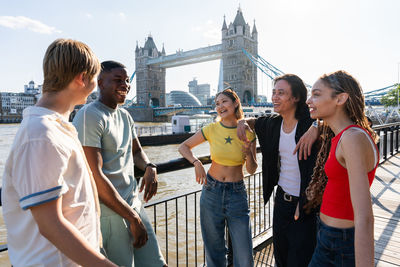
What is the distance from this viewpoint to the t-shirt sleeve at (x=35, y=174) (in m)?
0.73

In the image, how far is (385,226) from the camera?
290 cm

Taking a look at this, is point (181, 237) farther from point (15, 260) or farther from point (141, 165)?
point (15, 260)

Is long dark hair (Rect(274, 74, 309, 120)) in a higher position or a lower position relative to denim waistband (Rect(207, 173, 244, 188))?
higher

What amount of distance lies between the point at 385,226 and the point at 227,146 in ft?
7.11

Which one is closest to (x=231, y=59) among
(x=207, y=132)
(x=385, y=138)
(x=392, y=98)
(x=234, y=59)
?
(x=234, y=59)

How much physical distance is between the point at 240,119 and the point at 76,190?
1391 mm

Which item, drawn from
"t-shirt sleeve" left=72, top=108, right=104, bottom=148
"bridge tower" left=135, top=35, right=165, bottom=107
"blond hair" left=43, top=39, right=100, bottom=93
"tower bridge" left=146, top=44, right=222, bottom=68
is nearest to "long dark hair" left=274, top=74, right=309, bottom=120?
"t-shirt sleeve" left=72, top=108, right=104, bottom=148

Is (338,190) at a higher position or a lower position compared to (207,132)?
lower

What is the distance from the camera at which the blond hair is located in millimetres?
853

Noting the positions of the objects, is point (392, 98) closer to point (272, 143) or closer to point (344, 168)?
point (272, 143)

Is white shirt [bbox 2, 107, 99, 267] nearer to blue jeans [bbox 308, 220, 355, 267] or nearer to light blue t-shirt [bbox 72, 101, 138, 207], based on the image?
light blue t-shirt [bbox 72, 101, 138, 207]

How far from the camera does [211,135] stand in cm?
205

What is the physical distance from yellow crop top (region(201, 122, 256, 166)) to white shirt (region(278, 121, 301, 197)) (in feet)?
0.78

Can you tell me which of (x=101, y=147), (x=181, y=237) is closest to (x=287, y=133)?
(x=101, y=147)
